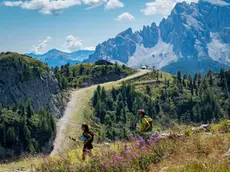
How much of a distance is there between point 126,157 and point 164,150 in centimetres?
145

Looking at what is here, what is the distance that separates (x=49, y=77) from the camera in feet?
608

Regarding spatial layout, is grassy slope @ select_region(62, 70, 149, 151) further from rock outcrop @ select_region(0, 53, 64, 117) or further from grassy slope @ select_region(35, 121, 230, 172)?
grassy slope @ select_region(35, 121, 230, 172)

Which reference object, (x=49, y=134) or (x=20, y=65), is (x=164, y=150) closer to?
(x=49, y=134)

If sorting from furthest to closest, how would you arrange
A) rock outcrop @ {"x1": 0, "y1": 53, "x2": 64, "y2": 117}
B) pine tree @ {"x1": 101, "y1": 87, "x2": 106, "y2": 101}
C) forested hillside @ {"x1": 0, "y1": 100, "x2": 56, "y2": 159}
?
pine tree @ {"x1": 101, "y1": 87, "x2": 106, "y2": 101}, rock outcrop @ {"x1": 0, "y1": 53, "x2": 64, "y2": 117}, forested hillside @ {"x1": 0, "y1": 100, "x2": 56, "y2": 159}

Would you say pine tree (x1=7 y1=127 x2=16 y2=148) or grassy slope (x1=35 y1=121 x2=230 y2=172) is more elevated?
grassy slope (x1=35 y1=121 x2=230 y2=172)

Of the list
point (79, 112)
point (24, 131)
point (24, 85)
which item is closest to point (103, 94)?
point (79, 112)

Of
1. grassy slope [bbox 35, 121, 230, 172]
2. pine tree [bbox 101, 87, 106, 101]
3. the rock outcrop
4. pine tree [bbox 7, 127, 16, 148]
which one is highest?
grassy slope [bbox 35, 121, 230, 172]

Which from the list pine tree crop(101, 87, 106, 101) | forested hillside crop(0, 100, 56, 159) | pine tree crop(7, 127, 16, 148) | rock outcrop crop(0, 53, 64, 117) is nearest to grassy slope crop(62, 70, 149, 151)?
pine tree crop(101, 87, 106, 101)

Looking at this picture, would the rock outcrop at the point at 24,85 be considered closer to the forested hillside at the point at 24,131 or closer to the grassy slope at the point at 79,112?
the grassy slope at the point at 79,112

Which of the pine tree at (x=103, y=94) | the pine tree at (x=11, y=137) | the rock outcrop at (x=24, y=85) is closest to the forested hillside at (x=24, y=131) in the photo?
the pine tree at (x=11, y=137)

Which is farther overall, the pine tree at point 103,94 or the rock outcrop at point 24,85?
the pine tree at point 103,94

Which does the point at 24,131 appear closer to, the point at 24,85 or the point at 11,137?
the point at 11,137

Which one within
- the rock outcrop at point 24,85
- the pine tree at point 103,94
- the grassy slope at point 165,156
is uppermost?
the grassy slope at point 165,156

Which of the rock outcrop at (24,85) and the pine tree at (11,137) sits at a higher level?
the rock outcrop at (24,85)
